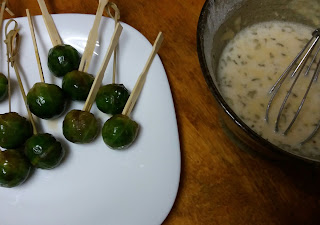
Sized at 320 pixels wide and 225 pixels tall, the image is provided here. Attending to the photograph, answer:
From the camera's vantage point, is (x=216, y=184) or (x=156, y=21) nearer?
(x=216, y=184)

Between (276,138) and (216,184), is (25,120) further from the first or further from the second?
(276,138)

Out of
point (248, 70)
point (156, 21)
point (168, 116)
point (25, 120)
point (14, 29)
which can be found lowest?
point (25, 120)

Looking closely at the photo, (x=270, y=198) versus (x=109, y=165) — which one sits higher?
(x=270, y=198)

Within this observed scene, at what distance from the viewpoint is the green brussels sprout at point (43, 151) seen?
1.01 metres

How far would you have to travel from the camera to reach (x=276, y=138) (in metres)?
0.99

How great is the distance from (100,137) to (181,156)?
264mm

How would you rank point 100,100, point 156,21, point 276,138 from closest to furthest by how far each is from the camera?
point 276,138 → point 100,100 → point 156,21

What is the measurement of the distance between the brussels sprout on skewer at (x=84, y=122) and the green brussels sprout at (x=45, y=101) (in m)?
0.05

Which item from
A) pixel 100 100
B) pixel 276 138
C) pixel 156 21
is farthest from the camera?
pixel 156 21

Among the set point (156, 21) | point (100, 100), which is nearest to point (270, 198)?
point (100, 100)

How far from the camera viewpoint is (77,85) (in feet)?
3.59

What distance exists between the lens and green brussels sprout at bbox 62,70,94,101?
1.10 meters

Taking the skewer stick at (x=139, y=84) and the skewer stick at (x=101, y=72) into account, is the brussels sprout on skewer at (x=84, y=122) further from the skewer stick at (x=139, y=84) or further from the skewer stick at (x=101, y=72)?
the skewer stick at (x=139, y=84)

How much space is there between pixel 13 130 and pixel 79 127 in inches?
7.7
